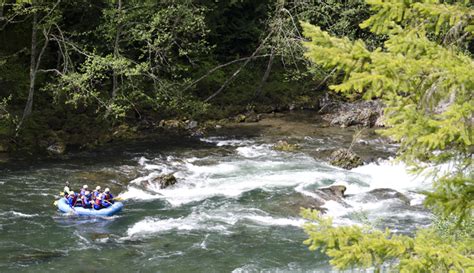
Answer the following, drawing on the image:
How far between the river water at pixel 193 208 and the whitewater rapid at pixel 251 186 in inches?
1.2

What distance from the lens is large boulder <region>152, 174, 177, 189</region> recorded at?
15.6 metres

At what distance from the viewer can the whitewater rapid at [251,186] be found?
13.1m

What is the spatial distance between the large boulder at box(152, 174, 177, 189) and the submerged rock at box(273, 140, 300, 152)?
16.0 feet

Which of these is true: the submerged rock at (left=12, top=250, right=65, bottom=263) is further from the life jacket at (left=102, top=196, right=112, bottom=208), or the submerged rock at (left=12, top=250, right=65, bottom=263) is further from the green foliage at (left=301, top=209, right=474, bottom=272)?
the green foliage at (left=301, top=209, right=474, bottom=272)

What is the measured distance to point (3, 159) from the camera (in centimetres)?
1764

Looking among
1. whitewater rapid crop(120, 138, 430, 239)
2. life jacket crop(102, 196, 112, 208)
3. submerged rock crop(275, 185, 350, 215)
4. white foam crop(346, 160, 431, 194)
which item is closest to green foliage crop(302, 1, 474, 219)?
whitewater rapid crop(120, 138, 430, 239)

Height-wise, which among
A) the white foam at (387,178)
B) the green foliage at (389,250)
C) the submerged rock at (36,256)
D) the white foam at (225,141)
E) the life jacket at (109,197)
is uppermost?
the green foliage at (389,250)

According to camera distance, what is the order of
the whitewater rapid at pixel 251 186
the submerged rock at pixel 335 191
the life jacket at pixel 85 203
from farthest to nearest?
the submerged rock at pixel 335 191, the life jacket at pixel 85 203, the whitewater rapid at pixel 251 186

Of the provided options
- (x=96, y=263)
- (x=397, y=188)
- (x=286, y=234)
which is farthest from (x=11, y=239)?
(x=397, y=188)

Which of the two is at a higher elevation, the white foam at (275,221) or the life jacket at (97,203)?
the life jacket at (97,203)

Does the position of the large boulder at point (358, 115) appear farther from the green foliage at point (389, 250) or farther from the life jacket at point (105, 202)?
the green foliage at point (389, 250)

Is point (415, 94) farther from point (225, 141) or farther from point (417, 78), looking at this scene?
point (225, 141)

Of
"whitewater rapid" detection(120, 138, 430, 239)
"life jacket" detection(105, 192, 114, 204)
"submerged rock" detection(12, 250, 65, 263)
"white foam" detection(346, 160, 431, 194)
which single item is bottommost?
"white foam" detection(346, 160, 431, 194)

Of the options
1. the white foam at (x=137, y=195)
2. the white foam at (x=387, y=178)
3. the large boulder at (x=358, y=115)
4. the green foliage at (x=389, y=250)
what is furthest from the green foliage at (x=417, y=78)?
the large boulder at (x=358, y=115)
